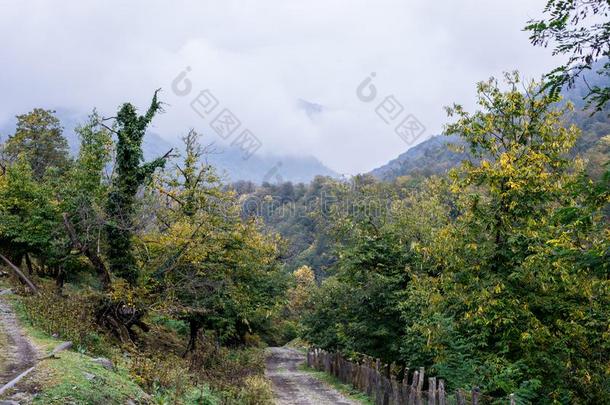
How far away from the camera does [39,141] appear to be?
42.9m

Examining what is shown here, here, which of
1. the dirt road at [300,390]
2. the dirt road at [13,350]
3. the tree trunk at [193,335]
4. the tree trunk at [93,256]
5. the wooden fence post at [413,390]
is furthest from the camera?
the tree trunk at [193,335]

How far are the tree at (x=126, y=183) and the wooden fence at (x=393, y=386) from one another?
956 cm

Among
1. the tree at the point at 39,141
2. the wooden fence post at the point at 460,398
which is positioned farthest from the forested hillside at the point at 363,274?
the tree at the point at 39,141

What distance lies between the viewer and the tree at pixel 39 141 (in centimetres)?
4169

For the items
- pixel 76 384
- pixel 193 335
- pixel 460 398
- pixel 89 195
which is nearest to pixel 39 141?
pixel 89 195

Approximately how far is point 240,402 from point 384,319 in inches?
340

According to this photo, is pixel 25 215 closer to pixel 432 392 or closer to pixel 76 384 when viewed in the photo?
pixel 76 384

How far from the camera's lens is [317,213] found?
23.7 m

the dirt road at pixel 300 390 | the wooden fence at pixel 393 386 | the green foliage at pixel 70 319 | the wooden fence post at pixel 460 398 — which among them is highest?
the green foliage at pixel 70 319

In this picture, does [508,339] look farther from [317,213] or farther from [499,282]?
[317,213]

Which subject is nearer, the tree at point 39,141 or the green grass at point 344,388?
the green grass at point 344,388

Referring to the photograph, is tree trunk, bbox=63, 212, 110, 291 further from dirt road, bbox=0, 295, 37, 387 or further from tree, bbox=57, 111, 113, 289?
dirt road, bbox=0, 295, 37, 387

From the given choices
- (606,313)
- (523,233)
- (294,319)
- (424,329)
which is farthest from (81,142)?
(294,319)

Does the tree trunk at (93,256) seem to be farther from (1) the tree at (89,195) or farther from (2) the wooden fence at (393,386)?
(2) the wooden fence at (393,386)
